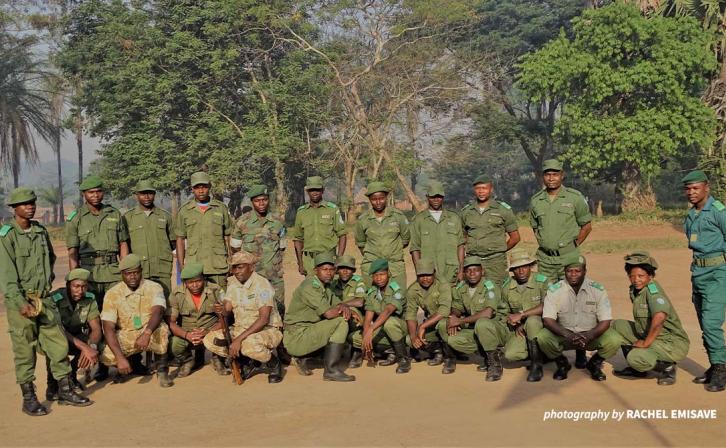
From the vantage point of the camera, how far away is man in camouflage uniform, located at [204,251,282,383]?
7.05 m

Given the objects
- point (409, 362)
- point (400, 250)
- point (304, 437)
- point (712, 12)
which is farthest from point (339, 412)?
point (712, 12)

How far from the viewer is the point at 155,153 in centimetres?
2925

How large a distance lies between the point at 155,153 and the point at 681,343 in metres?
25.6

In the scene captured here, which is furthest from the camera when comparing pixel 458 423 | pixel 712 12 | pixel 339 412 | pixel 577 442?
pixel 712 12

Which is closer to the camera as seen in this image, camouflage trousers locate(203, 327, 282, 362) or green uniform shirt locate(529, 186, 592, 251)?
camouflage trousers locate(203, 327, 282, 362)

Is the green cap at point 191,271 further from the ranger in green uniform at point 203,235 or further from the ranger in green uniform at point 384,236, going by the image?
the ranger in green uniform at point 384,236

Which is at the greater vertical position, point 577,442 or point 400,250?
point 400,250

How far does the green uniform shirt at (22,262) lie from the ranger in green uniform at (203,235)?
1773 millimetres

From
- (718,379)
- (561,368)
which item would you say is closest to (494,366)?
(561,368)

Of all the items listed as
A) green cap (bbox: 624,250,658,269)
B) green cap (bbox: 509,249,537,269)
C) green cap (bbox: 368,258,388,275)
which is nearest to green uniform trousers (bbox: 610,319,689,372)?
green cap (bbox: 624,250,658,269)

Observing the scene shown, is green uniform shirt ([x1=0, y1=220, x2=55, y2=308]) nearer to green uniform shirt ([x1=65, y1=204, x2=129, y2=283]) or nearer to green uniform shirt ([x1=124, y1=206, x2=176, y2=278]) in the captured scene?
green uniform shirt ([x1=65, y1=204, x2=129, y2=283])

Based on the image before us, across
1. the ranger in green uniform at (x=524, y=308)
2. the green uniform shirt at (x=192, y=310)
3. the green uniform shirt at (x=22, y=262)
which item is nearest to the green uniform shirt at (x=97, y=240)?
the green uniform shirt at (x=192, y=310)

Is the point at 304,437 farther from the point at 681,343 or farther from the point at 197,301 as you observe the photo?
the point at 681,343

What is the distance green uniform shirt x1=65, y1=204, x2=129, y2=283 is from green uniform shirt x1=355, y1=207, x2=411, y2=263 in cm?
267
